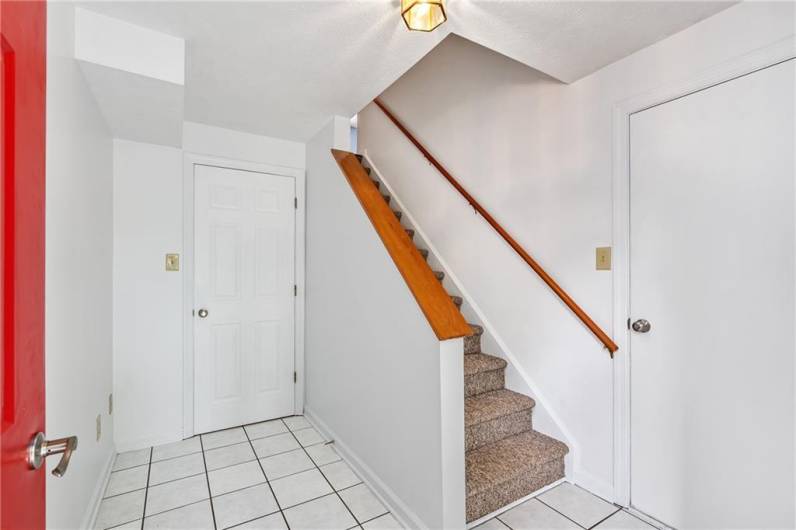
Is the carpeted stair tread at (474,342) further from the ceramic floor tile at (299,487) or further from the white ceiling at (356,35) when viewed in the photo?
the white ceiling at (356,35)

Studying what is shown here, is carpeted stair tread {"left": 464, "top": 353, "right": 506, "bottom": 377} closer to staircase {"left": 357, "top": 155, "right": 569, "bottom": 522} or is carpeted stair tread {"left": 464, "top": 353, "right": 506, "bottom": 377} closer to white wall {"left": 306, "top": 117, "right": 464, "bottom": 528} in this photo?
staircase {"left": 357, "top": 155, "right": 569, "bottom": 522}

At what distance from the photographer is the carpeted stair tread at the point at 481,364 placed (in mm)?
2267

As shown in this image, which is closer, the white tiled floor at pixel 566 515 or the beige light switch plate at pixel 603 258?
the white tiled floor at pixel 566 515

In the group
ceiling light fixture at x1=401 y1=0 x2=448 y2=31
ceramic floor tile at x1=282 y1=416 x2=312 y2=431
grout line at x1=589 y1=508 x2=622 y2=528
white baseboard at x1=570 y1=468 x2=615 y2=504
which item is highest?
→ ceiling light fixture at x1=401 y1=0 x2=448 y2=31

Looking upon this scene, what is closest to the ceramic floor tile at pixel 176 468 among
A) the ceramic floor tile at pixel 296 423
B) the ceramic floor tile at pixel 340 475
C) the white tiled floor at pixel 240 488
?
the white tiled floor at pixel 240 488

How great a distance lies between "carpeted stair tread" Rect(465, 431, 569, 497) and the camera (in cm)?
178

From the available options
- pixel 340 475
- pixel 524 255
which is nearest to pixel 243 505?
pixel 340 475

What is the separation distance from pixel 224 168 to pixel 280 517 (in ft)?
7.52

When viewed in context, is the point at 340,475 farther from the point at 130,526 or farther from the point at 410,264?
the point at 410,264

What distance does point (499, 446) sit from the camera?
2064 millimetres

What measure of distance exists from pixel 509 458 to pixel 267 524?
1.23 m

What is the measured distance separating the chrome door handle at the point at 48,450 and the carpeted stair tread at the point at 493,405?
1.68m

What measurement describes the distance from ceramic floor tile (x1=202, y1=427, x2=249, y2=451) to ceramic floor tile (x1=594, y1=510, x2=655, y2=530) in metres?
2.19

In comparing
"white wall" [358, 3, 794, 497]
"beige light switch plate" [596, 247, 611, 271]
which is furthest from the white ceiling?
"beige light switch plate" [596, 247, 611, 271]
